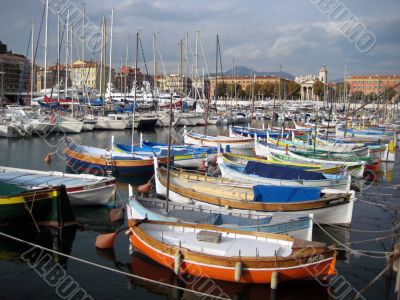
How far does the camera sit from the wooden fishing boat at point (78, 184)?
792 inches

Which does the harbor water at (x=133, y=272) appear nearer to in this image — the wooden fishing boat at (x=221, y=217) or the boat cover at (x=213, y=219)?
the wooden fishing boat at (x=221, y=217)

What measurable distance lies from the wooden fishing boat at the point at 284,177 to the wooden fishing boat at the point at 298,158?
16.2ft

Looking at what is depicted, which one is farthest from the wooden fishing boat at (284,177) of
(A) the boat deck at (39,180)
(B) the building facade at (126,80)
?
(B) the building facade at (126,80)

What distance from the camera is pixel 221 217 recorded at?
54.5 feet

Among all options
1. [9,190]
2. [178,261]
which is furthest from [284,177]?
[9,190]

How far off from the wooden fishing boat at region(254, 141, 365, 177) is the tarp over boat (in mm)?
5165

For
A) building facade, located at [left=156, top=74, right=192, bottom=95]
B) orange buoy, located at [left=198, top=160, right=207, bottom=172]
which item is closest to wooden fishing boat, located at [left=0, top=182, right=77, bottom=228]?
orange buoy, located at [left=198, top=160, right=207, bottom=172]

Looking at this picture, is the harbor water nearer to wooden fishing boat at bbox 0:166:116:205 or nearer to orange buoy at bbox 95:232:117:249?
orange buoy at bbox 95:232:117:249

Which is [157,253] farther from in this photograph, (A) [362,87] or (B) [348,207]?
(A) [362,87]

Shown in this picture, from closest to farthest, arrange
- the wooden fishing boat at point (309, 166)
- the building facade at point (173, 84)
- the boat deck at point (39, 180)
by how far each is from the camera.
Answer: the boat deck at point (39, 180), the wooden fishing boat at point (309, 166), the building facade at point (173, 84)

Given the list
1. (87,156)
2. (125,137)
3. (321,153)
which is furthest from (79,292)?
(125,137)

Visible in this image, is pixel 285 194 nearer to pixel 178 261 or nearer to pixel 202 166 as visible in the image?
pixel 178 261

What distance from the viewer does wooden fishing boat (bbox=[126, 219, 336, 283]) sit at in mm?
12812

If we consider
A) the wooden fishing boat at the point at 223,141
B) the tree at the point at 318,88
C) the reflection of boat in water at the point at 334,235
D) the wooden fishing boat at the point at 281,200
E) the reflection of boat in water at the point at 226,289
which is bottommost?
the reflection of boat in water at the point at 226,289
